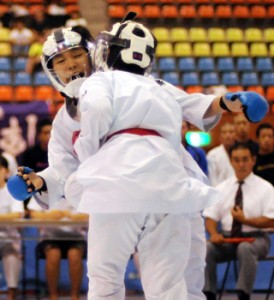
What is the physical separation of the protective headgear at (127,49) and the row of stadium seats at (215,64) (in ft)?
32.5

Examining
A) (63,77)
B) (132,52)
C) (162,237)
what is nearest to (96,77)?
(132,52)

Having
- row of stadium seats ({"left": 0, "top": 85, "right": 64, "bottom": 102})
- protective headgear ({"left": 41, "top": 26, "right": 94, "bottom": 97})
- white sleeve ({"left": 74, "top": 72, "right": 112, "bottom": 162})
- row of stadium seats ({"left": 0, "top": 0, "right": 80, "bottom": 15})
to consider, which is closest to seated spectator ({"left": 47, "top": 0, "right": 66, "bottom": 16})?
row of stadium seats ({"left": 0, "top": 0, "right": 80, "bottom": 15})

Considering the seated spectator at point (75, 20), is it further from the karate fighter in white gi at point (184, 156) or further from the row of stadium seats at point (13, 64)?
the karate fighter in white gi at point (184, 156)

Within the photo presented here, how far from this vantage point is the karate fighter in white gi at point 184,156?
4.36 metres

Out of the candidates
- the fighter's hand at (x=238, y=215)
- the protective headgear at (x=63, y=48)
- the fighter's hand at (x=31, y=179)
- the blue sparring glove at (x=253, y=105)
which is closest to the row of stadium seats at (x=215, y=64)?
the fighter's hand at (x=238, y=215)

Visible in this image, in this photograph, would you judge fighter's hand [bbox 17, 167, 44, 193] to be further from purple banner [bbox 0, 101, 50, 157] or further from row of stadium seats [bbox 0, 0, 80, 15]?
row of stadium seats [bbox 0, 0, 80, 15]

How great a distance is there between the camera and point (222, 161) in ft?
29.1

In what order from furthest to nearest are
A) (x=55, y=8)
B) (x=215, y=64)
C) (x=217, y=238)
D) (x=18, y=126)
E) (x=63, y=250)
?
1. (x=55, y=8)
2. (x=215, y=64)
3. (x=18, y=126)
4. (x=63, y=250)
5. (x=217, y=238)

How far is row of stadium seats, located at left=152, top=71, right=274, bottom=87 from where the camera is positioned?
536 inches

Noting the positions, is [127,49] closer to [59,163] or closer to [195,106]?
[195,106]

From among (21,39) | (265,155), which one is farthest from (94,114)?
(21,39)

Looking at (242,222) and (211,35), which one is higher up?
(211,35)

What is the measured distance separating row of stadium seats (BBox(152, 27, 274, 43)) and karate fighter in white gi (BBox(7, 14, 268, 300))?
36.3 ft

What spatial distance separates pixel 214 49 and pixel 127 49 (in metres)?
11.2
